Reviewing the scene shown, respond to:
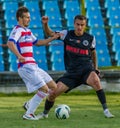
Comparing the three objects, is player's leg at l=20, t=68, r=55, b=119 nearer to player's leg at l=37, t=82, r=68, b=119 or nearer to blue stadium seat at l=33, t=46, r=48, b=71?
player's leg at l=37, t=82, r=68, b=119

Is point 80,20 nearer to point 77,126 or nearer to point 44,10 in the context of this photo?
point 77,126

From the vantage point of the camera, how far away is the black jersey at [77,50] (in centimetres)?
955

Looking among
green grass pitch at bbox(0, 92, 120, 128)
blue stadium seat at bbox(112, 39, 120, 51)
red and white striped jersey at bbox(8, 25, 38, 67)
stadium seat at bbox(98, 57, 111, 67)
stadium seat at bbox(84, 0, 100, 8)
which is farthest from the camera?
stadium seat at bbox(84, 0, 100, 8)

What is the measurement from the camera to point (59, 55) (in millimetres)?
18844

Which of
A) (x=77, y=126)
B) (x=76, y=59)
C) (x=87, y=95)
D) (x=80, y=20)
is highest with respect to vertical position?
(x=80, y=20)

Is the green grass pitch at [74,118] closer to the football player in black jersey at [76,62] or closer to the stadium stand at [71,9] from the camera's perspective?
the football player in black jersey at [76,62]

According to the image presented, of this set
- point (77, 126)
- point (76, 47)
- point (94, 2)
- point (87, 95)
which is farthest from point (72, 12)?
point (77, 126)

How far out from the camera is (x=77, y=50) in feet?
31.4

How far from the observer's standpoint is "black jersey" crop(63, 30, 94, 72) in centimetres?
955

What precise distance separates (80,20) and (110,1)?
12.0m

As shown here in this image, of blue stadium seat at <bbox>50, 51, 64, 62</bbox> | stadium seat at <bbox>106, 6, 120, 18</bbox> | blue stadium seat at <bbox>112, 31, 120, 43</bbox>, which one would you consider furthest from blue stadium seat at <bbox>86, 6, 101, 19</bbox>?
blue stadium seat at <bbox>50, 51, 64, 62</bbox>

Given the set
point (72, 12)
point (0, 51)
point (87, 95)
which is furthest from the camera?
point (72, 12)

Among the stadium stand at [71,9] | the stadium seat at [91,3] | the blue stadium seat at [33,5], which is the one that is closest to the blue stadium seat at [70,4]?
the stadium stand at [71,9]

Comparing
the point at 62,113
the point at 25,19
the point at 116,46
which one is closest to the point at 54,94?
the point at 62,113
